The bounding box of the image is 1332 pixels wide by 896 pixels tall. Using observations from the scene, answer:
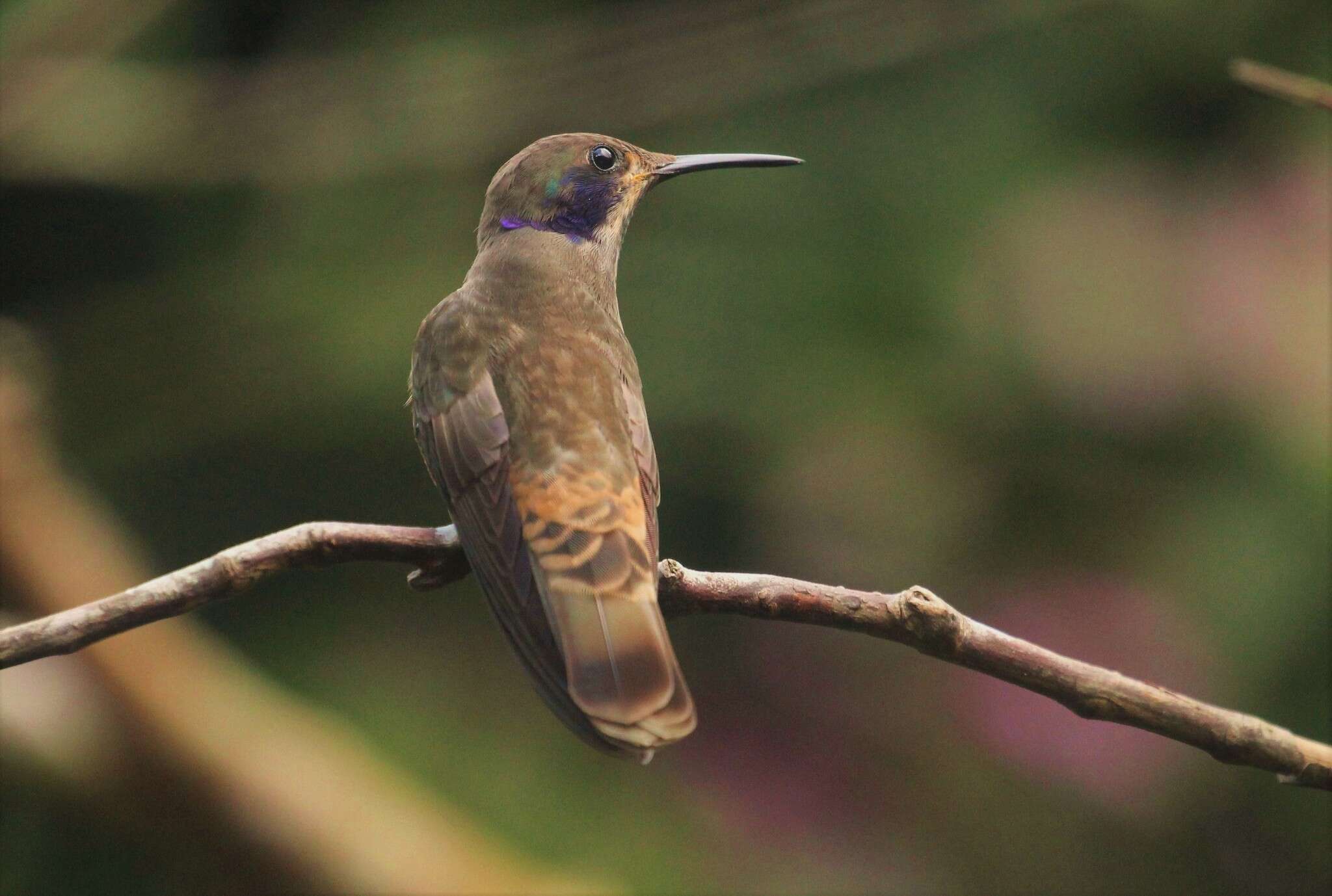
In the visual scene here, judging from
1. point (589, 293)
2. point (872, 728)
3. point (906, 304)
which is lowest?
point (872, 728)

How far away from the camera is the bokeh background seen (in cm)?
533

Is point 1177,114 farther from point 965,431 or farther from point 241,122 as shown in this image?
point 241,122

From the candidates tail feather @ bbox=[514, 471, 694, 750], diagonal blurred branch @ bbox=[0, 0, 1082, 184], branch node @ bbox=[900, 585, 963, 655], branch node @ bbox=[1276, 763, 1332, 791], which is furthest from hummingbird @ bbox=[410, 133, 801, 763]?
diagonal blurred branch @ bbox=[0, 0, 1082, 184]

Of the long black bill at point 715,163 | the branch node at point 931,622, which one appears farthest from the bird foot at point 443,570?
the long black bill at point 715,163

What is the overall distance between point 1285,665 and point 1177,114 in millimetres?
2770

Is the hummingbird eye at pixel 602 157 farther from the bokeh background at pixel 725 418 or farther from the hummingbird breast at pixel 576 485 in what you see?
the bokeh background at pixel 725 418

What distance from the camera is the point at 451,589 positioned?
6.14 metres

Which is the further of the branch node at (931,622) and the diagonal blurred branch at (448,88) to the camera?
the diagonal blurred branch at (448,88)

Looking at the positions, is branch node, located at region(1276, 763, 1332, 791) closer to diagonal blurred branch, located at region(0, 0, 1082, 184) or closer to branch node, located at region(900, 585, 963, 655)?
branch node, located at region(900, 585, 963, 655)

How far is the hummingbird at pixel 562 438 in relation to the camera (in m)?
2.23

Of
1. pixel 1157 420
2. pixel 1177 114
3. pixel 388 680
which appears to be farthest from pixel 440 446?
pixel 1177 114

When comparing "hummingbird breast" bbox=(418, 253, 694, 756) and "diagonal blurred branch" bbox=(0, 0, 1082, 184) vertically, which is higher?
"diagonal blurred branch" bbox=(0, 0, 1082, 184)

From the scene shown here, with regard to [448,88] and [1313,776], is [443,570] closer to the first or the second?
[1313,776]

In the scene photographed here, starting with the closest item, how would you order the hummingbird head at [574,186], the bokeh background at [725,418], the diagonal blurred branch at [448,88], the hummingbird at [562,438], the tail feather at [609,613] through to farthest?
the tail feather at [609,613] < the hummingbird at [562,438] < the hummingbird head at [574,186] < the bokeh background at [725,418] < the diagonal blurred branch at [448,88]
